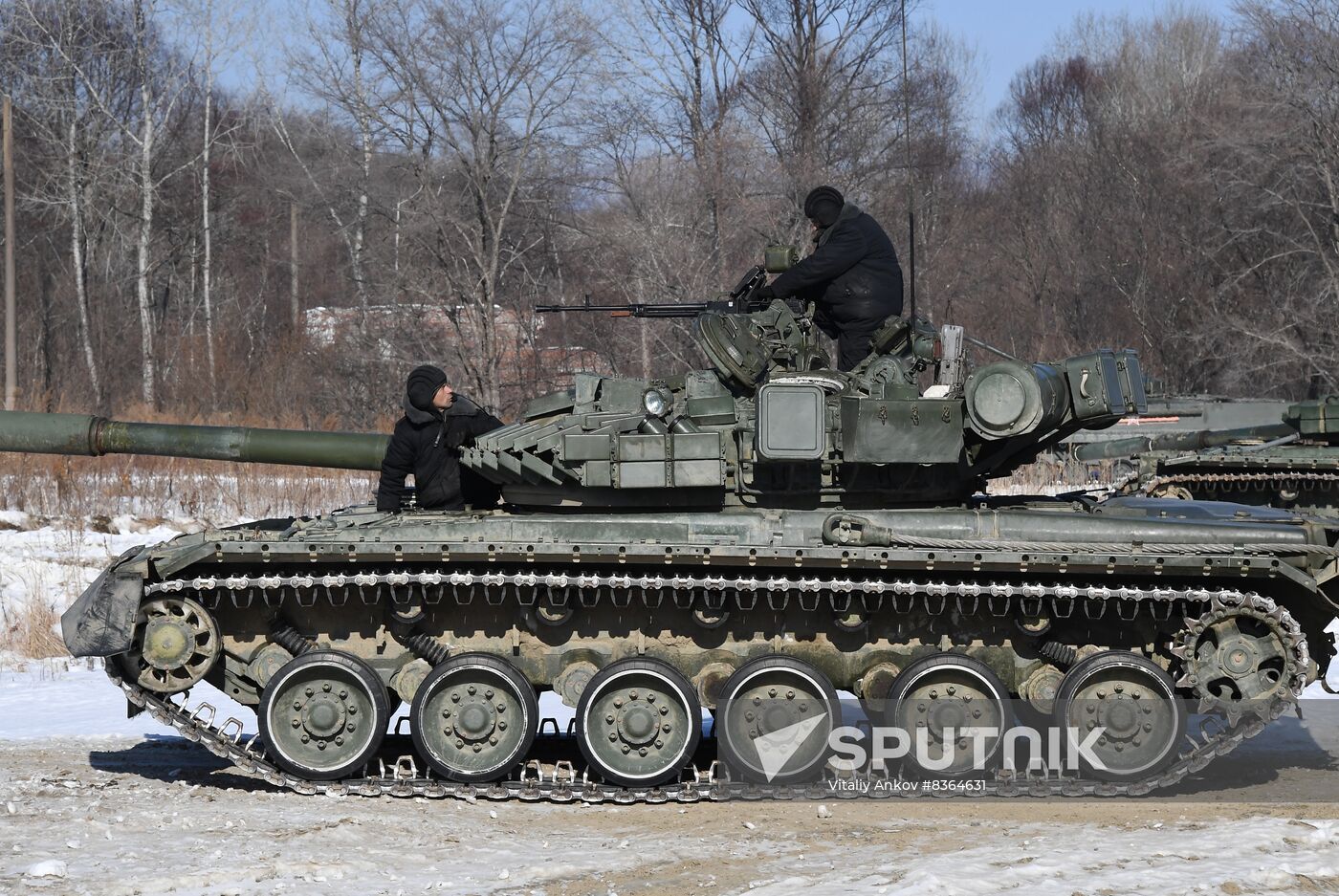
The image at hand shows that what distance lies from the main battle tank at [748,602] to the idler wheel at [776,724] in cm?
2

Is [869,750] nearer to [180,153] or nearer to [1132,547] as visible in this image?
[1132,547]

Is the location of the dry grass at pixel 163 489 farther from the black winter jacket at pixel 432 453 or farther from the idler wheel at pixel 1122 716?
the idler wheel at pixel 1122 716

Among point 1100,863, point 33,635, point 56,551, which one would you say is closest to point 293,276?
point 56,551

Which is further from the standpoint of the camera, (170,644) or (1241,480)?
(1241,480)

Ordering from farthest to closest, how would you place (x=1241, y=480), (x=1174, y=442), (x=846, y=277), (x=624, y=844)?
1. (x=1174, y=442)
2. (x=1241, y=480)
3. (x=846, y=277)
4. (x=624, y=844)

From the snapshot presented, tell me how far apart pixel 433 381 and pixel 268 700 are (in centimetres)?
263

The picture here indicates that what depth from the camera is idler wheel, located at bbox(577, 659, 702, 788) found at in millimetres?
10484

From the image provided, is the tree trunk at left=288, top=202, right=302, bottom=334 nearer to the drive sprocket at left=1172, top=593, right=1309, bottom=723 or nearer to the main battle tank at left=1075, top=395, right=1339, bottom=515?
the main battle tank at left=1075, top=395, right=1339, bottom=515

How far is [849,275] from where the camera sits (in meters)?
11.3

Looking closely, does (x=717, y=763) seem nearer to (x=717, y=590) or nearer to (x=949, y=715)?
(x=717, y=590)

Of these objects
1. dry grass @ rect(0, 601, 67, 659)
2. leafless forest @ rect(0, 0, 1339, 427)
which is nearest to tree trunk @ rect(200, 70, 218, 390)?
leafless forest @ rect(0, 0, 1339, 427)

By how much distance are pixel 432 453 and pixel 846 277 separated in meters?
3.41

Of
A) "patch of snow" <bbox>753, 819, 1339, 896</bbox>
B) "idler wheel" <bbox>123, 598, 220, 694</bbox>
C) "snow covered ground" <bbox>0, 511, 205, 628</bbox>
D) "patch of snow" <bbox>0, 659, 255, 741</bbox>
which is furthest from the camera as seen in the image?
"snow covered ground" <bbox>0, 511, 205, 628</bbox>

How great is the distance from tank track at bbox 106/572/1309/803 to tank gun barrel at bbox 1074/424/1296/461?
1261 cm
